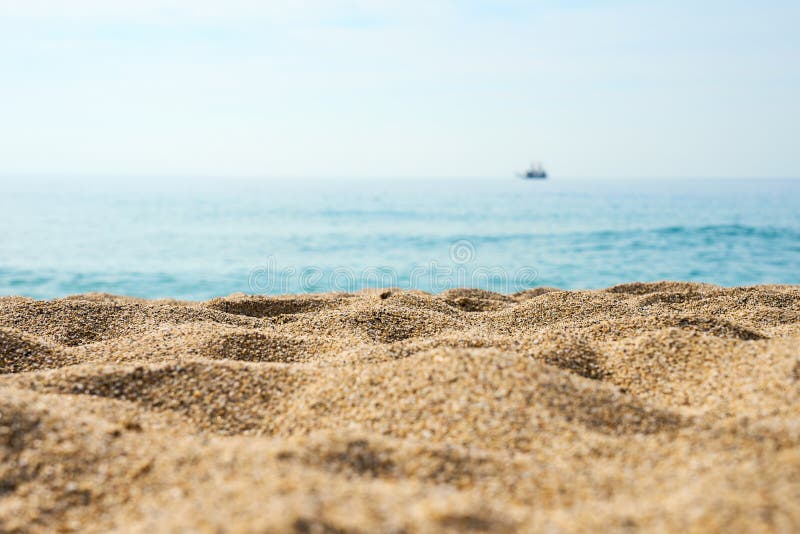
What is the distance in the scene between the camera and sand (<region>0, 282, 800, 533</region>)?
164 cm

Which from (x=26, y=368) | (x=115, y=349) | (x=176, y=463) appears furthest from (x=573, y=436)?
(x=26, y=368)

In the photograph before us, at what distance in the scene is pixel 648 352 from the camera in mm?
3166

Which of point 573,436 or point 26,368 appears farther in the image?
point 26,368

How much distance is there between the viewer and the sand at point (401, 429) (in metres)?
1.64

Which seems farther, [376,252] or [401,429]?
[376,252]

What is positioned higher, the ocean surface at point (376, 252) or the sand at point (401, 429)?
the sand at point (401, 429)

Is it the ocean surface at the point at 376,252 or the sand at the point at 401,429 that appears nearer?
the sand at the point at 401,429

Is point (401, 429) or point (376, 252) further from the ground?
point (401, 429)

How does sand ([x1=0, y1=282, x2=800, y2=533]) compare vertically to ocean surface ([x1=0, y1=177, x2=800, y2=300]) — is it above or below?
above

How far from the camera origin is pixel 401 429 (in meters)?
2.33

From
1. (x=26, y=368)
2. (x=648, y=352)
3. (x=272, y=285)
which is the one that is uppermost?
(x=648, y=352)

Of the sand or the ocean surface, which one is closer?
A: the sand

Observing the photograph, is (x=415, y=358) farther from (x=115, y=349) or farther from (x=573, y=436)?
(x=115, y=349)

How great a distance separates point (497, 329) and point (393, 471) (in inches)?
90.6
